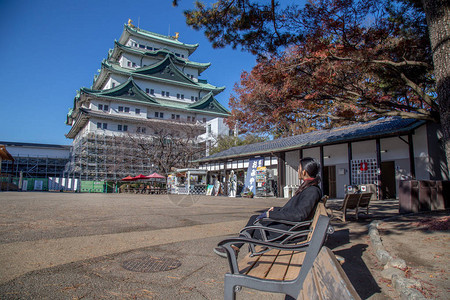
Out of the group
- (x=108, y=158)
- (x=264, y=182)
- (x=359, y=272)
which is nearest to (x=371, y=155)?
(x=264, y=182)

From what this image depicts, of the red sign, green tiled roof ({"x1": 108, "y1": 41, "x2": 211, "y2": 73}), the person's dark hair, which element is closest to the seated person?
the person's dark hair

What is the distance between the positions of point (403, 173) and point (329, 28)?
1038cm

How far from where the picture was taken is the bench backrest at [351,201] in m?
6.45

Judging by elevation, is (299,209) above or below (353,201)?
above

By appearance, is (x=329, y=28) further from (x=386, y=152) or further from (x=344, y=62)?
(x=386, y=152)

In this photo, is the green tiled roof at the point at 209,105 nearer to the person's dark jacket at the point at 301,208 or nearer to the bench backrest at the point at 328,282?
the person's dark jacket at the point at 301,208

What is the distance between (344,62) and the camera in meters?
8.32

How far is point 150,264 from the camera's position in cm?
346

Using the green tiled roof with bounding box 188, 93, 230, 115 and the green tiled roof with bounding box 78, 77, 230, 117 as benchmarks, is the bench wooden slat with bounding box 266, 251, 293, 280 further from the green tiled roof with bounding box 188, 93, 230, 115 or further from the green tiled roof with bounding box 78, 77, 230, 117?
the green tiled roof with bounding box 188, 93, 230, 115

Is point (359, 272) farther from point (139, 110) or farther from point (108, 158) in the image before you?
point (139, 110)

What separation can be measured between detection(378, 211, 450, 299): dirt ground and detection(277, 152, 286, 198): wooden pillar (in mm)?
13867

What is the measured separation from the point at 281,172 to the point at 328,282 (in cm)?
1928

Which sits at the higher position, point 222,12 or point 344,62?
point 222,12

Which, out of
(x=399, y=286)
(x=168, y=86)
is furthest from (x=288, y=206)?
(x=168, y=86)
